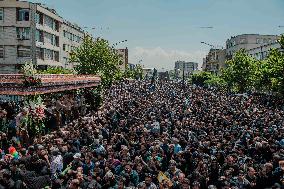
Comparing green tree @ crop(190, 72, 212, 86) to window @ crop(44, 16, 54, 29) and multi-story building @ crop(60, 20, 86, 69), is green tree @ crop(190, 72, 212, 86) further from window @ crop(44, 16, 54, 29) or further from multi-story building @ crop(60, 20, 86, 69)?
window @ crop(44, 16, 54, 29)

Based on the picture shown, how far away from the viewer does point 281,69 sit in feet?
137

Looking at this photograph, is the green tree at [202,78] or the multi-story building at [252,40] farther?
the multi-story building at [252,40]

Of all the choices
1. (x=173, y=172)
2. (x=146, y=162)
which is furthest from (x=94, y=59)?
(x=173, y=172)

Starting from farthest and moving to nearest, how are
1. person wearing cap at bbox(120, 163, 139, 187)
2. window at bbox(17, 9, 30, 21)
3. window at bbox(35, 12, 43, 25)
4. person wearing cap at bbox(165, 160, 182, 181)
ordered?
window at bbox(35, 12, 43, 25), window at bbox(17, 9, 30, 21), person wearing cap at bbox(165, 160, 182, 181), person wearing cap at bbox(120, 163, 139, 187)

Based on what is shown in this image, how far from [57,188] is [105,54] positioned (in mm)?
46561

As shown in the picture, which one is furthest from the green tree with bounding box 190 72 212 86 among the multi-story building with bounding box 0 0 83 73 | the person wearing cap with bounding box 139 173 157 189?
the person wearing cap with bounding box 139 173 157 189

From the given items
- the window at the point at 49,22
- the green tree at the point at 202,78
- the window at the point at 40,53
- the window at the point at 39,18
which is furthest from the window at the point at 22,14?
the green tree at the point at 202,78

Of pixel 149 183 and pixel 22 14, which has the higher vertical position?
pixel 22 14

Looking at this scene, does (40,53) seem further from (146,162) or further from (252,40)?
(252,40)

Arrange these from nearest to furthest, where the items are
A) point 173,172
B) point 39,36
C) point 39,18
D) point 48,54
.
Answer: point 173,172, point 39,18, point 39,36, point 48,54

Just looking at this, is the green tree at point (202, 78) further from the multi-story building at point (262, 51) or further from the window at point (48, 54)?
the window at point (48, 54)

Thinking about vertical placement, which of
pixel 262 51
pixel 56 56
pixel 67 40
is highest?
pixel 67 40

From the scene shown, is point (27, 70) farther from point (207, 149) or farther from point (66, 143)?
point (207, 149)

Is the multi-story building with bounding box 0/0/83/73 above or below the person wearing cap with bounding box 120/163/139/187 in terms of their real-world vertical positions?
above
